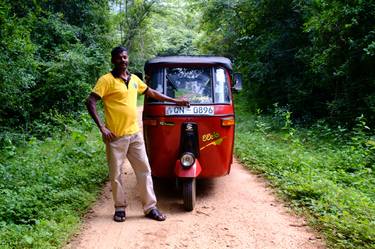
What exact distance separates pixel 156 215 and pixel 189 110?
1.58 m

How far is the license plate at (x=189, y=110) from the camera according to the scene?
575 centimetres

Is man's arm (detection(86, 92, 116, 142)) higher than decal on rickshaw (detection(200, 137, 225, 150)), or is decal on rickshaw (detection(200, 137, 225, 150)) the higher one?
man's arm (detection(86, 92, 116, 142))

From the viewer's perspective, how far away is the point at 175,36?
3922cm

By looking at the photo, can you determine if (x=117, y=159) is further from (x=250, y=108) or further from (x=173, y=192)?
(x=250, y=108)

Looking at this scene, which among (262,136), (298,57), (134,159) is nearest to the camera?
(134,159)

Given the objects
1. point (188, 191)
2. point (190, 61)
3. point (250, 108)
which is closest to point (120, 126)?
point (188, 191)

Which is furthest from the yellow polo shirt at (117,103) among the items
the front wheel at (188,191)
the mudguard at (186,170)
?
the front wheel at (188,191)

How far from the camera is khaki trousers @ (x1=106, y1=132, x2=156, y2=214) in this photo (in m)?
5.05

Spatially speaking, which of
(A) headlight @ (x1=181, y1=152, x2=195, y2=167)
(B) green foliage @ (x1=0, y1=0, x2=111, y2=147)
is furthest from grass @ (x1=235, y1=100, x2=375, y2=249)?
(B) green foliage @ (x1=0, y1=0, x2=111, y2=147)

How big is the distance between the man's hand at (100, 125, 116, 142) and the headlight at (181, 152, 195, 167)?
3.57 ft

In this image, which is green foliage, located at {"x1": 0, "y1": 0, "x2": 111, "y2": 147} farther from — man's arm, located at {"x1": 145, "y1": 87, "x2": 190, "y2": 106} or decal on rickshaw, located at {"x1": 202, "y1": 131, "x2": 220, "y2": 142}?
decal on rickshaw, located at {"x1": 202, "y1": 131, "x2": 220, "y2": 142}

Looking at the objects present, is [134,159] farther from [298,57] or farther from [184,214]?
[298,57]

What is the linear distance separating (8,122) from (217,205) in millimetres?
8173

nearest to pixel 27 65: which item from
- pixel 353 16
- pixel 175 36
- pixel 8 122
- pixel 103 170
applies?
pixel 8 122
